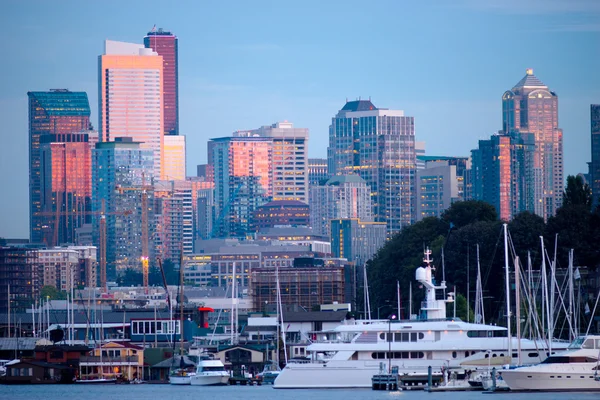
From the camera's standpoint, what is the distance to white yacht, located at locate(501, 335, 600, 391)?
8362 cm

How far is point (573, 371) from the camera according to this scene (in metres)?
83.8

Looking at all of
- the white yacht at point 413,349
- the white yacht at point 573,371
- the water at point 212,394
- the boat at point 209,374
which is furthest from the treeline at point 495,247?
the white yacht at point 573,371

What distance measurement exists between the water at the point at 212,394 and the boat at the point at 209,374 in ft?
3.83

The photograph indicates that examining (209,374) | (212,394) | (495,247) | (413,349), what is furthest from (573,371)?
(495,247)

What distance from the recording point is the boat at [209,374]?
110625 millimetres

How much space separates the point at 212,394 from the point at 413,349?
44.7 ft

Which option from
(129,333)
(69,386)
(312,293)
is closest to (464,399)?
(69,386)

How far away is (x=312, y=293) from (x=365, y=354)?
322 ft

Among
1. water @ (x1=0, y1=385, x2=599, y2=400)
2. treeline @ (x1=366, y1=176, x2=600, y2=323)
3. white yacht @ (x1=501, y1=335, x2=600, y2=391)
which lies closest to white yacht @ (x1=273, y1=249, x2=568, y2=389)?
water @ (x1=0, y1=385, x2=599, y2=400)

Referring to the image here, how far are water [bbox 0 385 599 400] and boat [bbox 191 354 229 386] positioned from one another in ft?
3.83

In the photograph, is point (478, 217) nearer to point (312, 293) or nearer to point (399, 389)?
point (312, 293)

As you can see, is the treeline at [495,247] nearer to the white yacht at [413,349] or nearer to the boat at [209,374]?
the boat at [209,374]

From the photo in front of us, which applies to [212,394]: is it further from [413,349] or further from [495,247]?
[495,247]

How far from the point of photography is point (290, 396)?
91375 millimetres
